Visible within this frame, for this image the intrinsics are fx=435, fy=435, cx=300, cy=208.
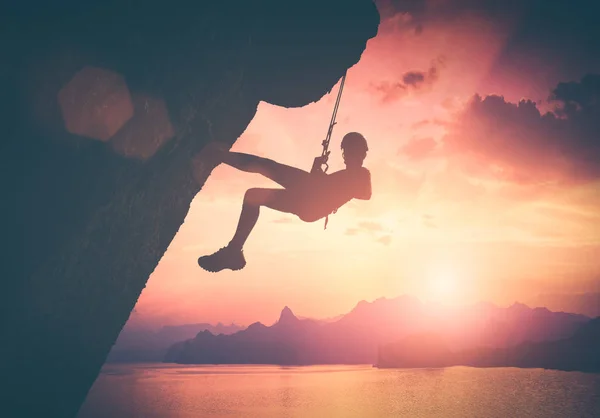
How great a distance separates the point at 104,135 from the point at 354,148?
3092mm

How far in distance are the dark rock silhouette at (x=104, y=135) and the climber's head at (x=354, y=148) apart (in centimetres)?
197

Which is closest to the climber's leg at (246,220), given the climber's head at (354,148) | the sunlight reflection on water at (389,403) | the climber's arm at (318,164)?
the climber's arm at (318,164)

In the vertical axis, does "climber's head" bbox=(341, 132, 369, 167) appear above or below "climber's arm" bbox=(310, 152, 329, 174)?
above

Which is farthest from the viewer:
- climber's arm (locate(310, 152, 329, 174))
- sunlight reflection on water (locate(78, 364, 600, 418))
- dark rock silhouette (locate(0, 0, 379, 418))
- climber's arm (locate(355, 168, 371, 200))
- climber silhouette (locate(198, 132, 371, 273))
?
sunlight reflection on water (locate(78, 364, 600, 418))

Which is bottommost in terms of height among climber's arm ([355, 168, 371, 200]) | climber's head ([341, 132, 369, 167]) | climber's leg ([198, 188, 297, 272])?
climber's leg ([198, 188, 297, 272])

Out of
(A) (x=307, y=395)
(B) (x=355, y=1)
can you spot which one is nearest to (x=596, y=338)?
(A) (x=307, y=395)

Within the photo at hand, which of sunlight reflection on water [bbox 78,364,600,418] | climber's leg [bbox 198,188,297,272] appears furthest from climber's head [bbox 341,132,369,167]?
sunlight reflection on water [bbox 78,364,600,418]

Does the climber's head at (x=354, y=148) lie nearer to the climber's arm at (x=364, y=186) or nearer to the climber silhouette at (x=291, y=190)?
the climber silhouette at (x=291, y=190)

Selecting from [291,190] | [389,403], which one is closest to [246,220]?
[291,190]

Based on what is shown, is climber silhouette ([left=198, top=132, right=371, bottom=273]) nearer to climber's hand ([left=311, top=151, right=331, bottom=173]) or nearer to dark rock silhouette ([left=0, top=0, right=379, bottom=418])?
climber's hand ([left=311, top=151, right=331, bottom=173])

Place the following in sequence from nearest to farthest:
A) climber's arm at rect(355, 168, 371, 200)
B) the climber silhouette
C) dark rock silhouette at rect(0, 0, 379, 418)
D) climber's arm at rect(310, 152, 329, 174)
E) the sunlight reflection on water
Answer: dark rock silhouette at rect(0, 0, 379, 418) < the climber silhouette < climber's arm at rect(310, 152, 329, 174) < climber's arm at rect(355, 168, 371, 200) < the sunlight reflection on water

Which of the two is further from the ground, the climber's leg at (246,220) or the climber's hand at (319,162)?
the climber's hand at (319,162)

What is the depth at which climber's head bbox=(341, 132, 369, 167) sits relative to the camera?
5879 mm

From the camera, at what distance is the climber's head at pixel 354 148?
588cm
